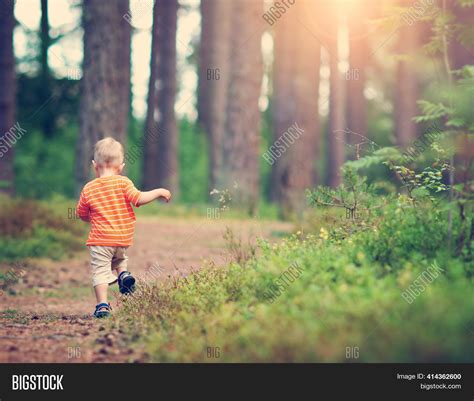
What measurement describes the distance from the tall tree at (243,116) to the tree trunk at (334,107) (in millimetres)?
4336

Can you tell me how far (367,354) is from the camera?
13.6 feet

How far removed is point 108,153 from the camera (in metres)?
6.40

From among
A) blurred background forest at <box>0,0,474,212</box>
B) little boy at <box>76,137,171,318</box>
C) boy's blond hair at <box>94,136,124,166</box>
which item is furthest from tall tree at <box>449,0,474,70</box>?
little boy at <box>76,137,171,318</box>

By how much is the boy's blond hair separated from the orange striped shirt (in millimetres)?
178

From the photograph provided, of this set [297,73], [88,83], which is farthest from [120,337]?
[297,73]

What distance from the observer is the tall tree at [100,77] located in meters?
13.1

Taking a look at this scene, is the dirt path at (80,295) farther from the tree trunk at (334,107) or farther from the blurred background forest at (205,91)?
the tree trunk at (334,107)

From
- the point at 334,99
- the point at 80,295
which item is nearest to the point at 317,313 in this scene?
the point at 80,295

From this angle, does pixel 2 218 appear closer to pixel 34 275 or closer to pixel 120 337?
pixel 34 275

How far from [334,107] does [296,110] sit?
4461mm
